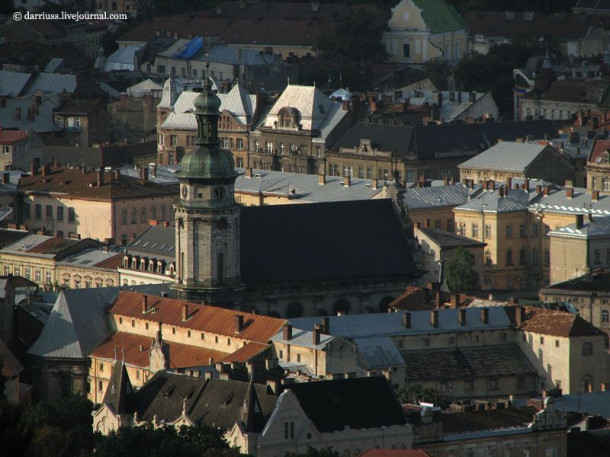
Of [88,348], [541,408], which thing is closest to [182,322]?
[88,348]

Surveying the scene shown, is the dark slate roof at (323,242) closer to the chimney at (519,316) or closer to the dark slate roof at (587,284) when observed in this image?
the dark slate roof at (587,284)

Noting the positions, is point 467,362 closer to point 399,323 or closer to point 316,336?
point 399,323

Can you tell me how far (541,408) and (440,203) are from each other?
6346 centimetres

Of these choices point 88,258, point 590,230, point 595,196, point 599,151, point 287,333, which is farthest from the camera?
point 599,151

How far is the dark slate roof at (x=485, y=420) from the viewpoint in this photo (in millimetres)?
119125

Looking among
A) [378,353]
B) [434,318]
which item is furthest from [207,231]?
[378,353]

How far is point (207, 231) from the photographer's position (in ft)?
485

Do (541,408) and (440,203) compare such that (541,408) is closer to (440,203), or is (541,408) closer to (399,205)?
(399,205)

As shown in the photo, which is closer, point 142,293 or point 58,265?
point 142,293

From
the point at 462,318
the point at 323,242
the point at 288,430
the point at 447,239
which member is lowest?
the point at 288,430

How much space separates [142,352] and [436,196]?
47212mm

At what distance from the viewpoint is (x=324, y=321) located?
A: 13962 cm

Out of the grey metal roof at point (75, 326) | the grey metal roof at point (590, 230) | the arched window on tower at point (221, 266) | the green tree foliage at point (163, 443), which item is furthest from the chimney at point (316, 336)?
the grey metal roof at point (590, 230)

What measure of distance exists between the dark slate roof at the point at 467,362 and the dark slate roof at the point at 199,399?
15.1m
